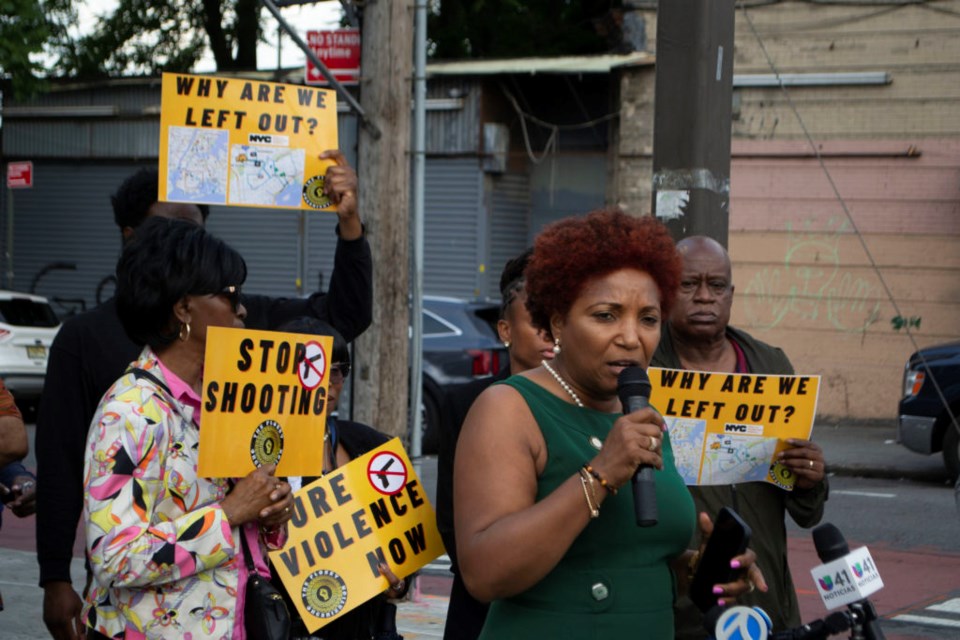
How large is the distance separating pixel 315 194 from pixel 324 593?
160 centimetres

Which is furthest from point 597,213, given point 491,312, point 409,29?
point 491,312

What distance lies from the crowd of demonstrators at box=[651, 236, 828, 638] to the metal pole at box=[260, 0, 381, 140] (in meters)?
3.40

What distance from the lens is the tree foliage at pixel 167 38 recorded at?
26953mm

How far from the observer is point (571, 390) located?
3.12 meters

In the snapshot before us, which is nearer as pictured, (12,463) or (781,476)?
(781,476)

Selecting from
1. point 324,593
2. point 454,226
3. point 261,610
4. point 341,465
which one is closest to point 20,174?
point 454,226

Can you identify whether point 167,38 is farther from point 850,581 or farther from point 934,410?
point 850,581

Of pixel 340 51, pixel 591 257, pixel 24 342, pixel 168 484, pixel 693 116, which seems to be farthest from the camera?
pixel 24 342

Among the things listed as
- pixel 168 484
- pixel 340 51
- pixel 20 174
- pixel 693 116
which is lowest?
pixel 168 484

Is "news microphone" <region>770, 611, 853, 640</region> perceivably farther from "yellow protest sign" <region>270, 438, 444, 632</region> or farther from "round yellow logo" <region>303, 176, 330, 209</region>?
"round yellow logo" <region>303, 176, 330, 209</region>

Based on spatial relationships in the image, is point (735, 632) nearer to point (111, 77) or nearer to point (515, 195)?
point (515, 195)

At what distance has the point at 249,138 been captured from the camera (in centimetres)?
527

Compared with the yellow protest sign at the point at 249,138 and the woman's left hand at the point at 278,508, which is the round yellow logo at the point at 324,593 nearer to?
the woman's left hand at the point at 278,508

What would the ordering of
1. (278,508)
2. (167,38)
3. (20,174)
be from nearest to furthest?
(278,508) → (20,174) → (167,38)
